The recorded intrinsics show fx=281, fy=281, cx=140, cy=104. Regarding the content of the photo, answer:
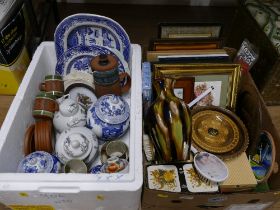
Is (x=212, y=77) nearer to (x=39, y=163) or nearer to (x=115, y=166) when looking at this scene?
(x=115, y=166)

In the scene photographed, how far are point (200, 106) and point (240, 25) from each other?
476 millimetres

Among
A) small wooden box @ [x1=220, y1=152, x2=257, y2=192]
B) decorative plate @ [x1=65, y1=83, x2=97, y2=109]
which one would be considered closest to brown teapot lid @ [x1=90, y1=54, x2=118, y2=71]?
decorative plate @ [x1=65, y1=83, x2=97, y2=109]

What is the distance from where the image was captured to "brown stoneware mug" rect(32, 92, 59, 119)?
2.57 feet

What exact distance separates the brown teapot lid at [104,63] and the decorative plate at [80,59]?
9 cm

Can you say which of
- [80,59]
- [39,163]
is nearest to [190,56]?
[80,59]

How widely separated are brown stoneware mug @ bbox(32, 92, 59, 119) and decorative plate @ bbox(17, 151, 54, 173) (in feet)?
0.37

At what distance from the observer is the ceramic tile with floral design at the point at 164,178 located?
756mm

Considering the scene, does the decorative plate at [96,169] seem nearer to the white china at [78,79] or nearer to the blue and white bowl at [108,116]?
the blue and white bowl at [108,116]

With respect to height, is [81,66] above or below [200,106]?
above

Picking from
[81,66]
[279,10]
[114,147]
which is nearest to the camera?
[114,147]

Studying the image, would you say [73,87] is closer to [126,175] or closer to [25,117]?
[25,117]

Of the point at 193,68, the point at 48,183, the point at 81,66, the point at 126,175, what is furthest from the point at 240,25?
the point at 48,183

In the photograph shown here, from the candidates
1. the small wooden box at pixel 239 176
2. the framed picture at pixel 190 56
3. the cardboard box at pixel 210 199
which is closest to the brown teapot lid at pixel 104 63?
the framed picture at pixel 190 56

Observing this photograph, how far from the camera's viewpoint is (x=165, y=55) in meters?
0.96
